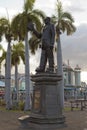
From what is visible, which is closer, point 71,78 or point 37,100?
point 37,100

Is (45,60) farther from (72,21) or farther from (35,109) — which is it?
(72,21)

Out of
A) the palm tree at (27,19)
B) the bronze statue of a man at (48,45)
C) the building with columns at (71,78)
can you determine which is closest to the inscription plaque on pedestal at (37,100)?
the bronze statue of a man at (48,45)

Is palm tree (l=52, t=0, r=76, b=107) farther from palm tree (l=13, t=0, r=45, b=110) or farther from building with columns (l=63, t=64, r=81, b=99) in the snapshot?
building with columns (l=63, t=64, r=81, b=99)

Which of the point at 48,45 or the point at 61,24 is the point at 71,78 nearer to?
the point at 61,24

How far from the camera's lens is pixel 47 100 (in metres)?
16.0

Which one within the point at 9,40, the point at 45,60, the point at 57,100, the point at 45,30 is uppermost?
the point at 9,40

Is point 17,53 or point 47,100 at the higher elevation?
point 17,53

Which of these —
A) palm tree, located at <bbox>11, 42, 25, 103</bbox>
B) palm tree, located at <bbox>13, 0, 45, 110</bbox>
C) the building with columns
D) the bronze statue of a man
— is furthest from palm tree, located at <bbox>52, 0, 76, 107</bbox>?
the building with columns

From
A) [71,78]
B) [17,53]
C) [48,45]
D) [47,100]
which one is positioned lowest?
[47,100]

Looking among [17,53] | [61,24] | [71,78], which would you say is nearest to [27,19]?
[61,24]

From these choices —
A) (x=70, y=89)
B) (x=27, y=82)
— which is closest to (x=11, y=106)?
(x=27, y=82)

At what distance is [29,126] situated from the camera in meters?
16.5

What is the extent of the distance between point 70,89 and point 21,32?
224ft

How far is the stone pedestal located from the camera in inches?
628
